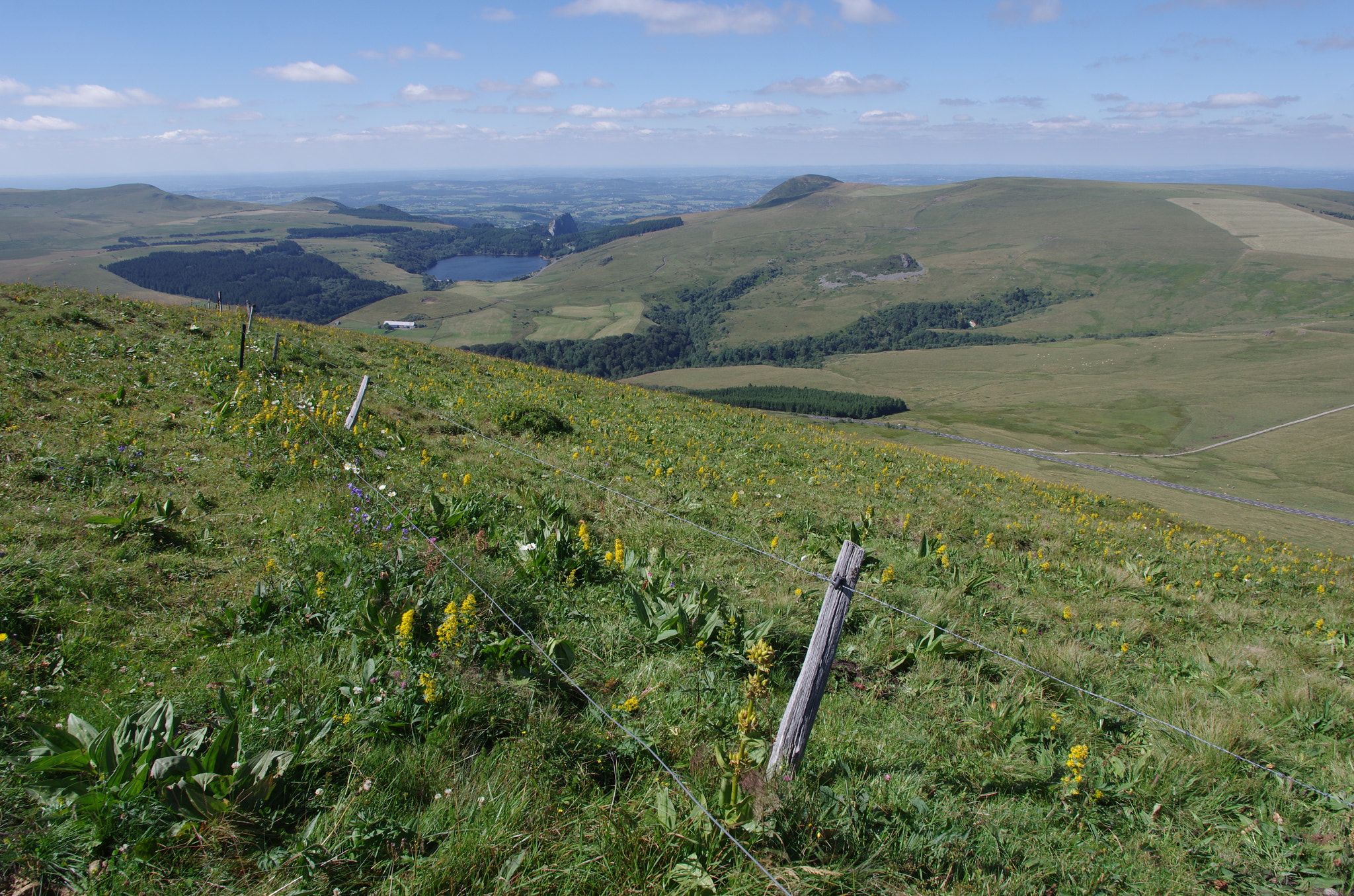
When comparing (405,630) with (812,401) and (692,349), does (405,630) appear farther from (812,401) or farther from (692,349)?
(692,349)

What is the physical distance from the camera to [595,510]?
8.80 m

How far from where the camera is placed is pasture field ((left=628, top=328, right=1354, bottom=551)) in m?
57.1

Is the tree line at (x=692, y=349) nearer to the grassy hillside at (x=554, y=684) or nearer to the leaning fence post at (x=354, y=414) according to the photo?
the leaning fence post at (x=354, y=414)

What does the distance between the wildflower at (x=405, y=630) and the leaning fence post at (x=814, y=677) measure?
2874 millimetres

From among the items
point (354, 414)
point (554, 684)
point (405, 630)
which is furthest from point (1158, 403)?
point (405, 630)

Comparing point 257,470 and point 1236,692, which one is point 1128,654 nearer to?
point 1236,692

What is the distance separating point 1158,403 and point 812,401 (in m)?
57.9

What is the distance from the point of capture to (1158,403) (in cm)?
10331

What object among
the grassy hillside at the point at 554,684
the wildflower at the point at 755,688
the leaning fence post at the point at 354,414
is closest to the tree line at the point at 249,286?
the leaning fence post at the point at 354,414

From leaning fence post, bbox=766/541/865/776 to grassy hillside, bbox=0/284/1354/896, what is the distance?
232mm

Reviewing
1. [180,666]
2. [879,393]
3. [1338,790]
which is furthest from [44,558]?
[879,393]

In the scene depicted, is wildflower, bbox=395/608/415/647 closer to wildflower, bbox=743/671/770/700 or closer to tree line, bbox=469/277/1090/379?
wildflower, bbox=743/671/770/700

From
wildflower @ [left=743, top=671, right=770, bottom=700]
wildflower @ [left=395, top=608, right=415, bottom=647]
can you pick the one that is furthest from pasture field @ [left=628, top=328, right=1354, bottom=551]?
wildflower @ [left=395, top=608, right=415, bottom=647]

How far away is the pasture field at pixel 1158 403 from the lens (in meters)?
57.1
